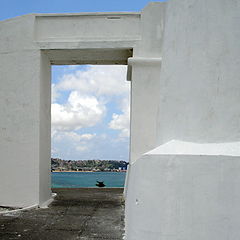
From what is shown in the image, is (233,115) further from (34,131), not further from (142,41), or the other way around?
(34,131)

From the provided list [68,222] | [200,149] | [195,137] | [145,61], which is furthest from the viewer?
[145,61]

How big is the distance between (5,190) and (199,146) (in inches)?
251

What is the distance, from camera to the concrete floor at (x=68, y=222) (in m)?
5.60

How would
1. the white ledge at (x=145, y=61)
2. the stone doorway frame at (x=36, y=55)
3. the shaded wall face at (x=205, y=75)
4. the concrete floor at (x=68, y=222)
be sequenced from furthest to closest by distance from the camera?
the stone doorway frame at (x=36, y=55) < the white ledge at (x=145, y=61) < the concrete floor at (x=68, y=222) < the shaded wall face at (x=205, y=75)

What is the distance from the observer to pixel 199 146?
12.1 ft

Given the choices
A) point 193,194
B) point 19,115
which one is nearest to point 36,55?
point 19,115

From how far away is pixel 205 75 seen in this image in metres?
3.90

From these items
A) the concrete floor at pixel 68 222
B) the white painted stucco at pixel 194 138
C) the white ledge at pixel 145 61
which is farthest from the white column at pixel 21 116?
the white painted stucco at pixel 194 138

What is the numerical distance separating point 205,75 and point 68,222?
4.38 m

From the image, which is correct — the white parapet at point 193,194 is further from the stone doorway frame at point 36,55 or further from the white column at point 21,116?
the white column at point 21,116

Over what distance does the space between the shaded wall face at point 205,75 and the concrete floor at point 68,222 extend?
272cm

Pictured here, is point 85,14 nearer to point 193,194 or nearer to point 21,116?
point 21,116

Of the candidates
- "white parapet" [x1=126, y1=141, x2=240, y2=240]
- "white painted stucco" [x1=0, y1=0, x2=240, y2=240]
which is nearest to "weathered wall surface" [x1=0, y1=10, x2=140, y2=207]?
"white painted stucco" [x1=0, y1=0, x2=240, y2=240]

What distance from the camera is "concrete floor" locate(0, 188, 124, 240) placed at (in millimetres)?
5597
